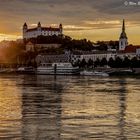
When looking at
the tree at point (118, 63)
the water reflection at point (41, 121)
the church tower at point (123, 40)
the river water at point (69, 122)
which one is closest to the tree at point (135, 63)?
the tree at point (118, 63)

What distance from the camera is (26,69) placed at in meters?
90.3

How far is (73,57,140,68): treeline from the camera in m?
79.4

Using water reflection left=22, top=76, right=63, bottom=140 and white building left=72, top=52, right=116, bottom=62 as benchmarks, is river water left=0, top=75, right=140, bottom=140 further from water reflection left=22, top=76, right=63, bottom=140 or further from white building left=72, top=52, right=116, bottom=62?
white building left=72, top=52, right=116, bottom=62

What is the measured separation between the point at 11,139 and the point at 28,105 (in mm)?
7500

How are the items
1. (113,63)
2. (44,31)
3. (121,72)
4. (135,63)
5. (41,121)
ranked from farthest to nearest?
1. (44,31)
2. (113,63)
3. (135,63)
4. (121,72)
5. (41,121)

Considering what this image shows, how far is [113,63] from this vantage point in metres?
81.6

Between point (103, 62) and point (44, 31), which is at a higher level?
point (44, 31)

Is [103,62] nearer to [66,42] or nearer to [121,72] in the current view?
[121,72]

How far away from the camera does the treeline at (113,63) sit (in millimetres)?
79375

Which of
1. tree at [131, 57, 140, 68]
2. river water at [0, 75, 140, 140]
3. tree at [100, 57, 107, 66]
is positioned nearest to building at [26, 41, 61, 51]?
tree at [100, 57, 107, 66]

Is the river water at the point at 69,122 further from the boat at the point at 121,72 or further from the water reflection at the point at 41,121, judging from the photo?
the boat at the point at 121,72

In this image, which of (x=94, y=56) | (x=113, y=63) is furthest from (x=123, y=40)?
(x=113, y=63)

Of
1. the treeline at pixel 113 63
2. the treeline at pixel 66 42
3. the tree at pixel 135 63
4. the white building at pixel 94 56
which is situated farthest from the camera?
the treeline at pixel 66 42

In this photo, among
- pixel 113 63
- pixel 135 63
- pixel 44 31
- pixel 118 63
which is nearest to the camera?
pixel 135 63
